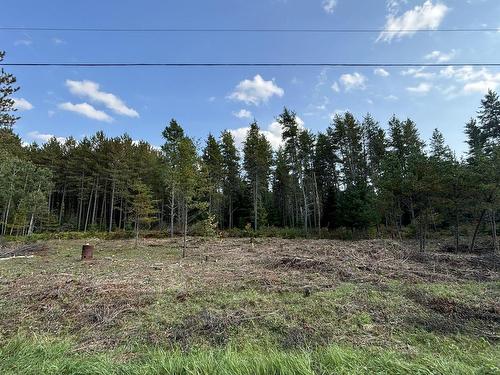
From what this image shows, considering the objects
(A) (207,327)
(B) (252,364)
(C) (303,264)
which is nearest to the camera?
(B) (252,364)

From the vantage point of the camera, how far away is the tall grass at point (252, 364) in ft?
8.69

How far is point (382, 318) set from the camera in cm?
475

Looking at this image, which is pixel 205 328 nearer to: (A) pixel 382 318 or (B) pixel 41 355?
(B) pixel 41 355

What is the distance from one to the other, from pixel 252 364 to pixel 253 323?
189 cm

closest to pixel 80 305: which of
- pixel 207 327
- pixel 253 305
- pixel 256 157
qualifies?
pixel 207 327

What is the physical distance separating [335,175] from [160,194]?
21.9m

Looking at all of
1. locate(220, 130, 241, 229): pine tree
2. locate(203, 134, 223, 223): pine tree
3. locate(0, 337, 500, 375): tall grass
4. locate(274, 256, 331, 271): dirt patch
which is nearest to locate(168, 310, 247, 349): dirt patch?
locate(0, 337, 500, 375): tall grass

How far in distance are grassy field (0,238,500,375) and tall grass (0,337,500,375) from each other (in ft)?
0.04

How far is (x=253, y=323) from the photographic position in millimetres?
4613

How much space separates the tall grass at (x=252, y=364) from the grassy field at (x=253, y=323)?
0.01 meters

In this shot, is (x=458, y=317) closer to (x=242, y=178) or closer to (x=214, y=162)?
(x=214, y=162)

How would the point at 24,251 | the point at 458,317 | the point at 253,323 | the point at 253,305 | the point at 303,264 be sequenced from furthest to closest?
the point at 24,251 → the point at 303,264 → the point at 253,305 → the point at 458,317 → the point at 253,323

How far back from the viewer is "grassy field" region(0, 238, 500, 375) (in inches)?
114

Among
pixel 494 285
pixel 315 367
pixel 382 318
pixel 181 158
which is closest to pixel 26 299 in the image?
pixel 315 367
